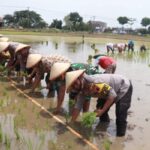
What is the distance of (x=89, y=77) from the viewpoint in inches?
212

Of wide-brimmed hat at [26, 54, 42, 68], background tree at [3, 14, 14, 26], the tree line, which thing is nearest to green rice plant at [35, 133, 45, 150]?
wide-brimmed hat at [26, 54, 42, 68]

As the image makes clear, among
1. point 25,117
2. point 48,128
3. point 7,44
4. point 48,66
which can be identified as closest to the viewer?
point 48,128

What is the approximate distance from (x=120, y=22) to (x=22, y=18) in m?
23.7

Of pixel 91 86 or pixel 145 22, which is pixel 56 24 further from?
pixel 91 86

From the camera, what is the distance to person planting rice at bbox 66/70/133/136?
5293 mm

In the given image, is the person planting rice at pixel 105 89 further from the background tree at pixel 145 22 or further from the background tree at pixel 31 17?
the background tree at pixel 145 22

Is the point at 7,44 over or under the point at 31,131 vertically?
over

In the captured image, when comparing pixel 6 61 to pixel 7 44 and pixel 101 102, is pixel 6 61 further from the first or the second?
pixel 101 102

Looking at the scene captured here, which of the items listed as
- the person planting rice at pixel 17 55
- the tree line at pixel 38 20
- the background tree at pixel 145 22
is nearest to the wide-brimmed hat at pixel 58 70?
the person planting rice at pixel 17 55

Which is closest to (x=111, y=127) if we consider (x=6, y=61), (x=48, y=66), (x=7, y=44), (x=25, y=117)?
(x=25, y=117)

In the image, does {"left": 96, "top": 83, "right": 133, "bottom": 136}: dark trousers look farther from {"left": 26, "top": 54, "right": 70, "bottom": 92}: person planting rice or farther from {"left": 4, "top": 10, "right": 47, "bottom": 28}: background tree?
{"left": 4, "top": 10, "right": 47, "bottom": 28}: background tree

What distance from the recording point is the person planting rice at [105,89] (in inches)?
208

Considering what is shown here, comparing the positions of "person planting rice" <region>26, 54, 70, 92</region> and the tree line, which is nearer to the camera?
"person planting rice" <region>26, 54, 70, 92</region>

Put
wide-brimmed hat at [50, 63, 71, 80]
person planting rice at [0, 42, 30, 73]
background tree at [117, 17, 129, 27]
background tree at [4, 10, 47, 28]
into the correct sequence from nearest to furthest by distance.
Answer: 1. wide-brimmed hat at [50, 63, 71, 80]
2. person planting rice at [0, 42, 30, 73]
3. background tree at [4, 10, 47, 28]
4. background tree at [117, 17, 129, 27]
